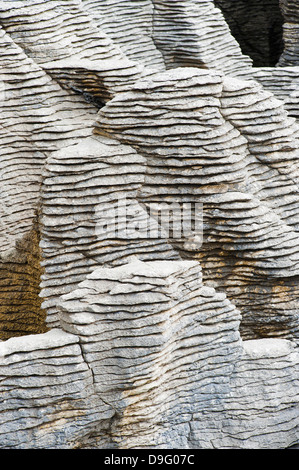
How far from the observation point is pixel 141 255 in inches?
516

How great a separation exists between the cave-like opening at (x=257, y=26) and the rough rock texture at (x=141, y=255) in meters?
9.47

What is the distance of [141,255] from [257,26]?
1323 cm

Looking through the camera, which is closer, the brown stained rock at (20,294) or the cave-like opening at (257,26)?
the brown stained rock at (20,294)

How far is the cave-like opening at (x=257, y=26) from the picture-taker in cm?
2359

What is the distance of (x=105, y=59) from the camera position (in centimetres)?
1609

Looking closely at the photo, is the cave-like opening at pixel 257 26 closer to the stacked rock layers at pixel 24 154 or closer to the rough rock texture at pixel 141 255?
the rough rock texture at pixel 141 255

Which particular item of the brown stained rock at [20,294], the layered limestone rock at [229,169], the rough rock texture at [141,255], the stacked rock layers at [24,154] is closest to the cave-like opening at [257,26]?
the rough rock texture at [141,255]

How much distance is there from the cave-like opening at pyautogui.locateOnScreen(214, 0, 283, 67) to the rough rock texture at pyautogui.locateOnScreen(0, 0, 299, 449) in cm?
947

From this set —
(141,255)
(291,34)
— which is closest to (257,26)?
(291,34)

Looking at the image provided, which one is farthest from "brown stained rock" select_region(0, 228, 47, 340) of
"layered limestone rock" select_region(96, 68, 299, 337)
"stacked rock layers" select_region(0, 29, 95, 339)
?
"layered limestone rock" select_region(96, 68, 299, 337)

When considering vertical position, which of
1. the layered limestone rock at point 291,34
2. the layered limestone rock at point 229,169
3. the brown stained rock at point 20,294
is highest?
the layered limestone rock at point 291,34

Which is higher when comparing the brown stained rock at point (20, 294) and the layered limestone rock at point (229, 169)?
the layered limestone rock at point (229, 169)

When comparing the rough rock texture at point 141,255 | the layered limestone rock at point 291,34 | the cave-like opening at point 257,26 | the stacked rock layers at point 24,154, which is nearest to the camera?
the rough rock texture at point 141,255

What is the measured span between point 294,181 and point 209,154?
1.81 m
